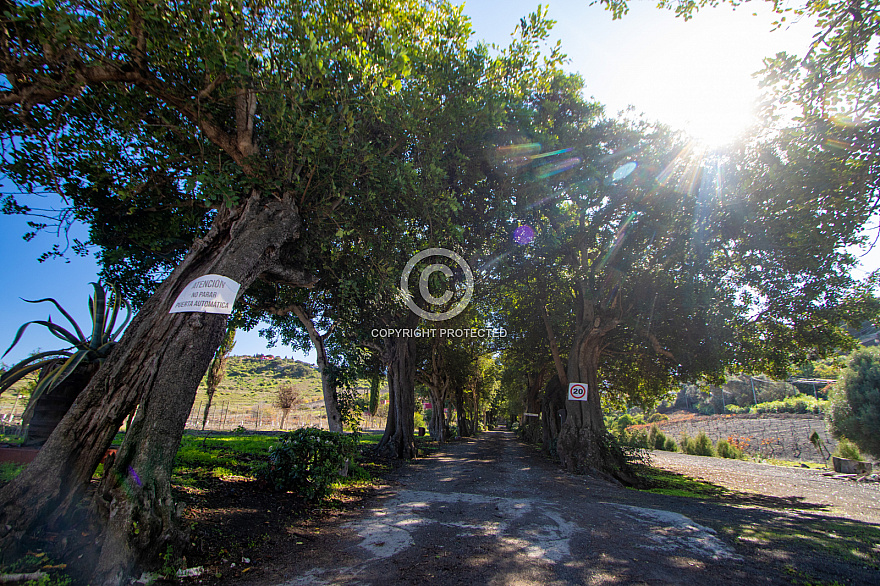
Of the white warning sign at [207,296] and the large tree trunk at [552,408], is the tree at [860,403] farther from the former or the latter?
the white warning sign at [207,296]

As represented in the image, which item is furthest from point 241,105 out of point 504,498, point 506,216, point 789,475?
point 789,475

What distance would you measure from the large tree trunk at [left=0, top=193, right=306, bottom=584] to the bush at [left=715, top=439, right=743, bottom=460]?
89.9 ft

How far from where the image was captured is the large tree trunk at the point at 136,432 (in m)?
3.22

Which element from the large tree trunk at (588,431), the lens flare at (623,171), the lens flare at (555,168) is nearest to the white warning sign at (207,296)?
the lens flare at (555,168)

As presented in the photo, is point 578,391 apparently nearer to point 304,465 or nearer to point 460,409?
point 304,465

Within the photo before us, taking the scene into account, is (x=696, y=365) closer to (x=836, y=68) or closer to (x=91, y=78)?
(x=836, y=68)

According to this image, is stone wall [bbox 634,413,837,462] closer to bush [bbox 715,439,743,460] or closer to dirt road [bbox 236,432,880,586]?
bush [bbox 715,439,743,460]

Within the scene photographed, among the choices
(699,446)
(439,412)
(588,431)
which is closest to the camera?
(588,431)

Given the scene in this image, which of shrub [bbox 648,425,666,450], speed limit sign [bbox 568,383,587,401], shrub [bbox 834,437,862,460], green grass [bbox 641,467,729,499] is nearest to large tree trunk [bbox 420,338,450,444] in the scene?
speed limit sign [bbox 568,383,587,401]

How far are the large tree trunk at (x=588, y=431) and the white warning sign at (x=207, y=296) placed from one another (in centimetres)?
1092

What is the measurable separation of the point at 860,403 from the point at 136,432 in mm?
24786

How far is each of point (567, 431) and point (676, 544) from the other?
28.7 feet

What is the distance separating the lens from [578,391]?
40.6 feet

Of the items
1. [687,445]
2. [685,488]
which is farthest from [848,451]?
[685,488]
